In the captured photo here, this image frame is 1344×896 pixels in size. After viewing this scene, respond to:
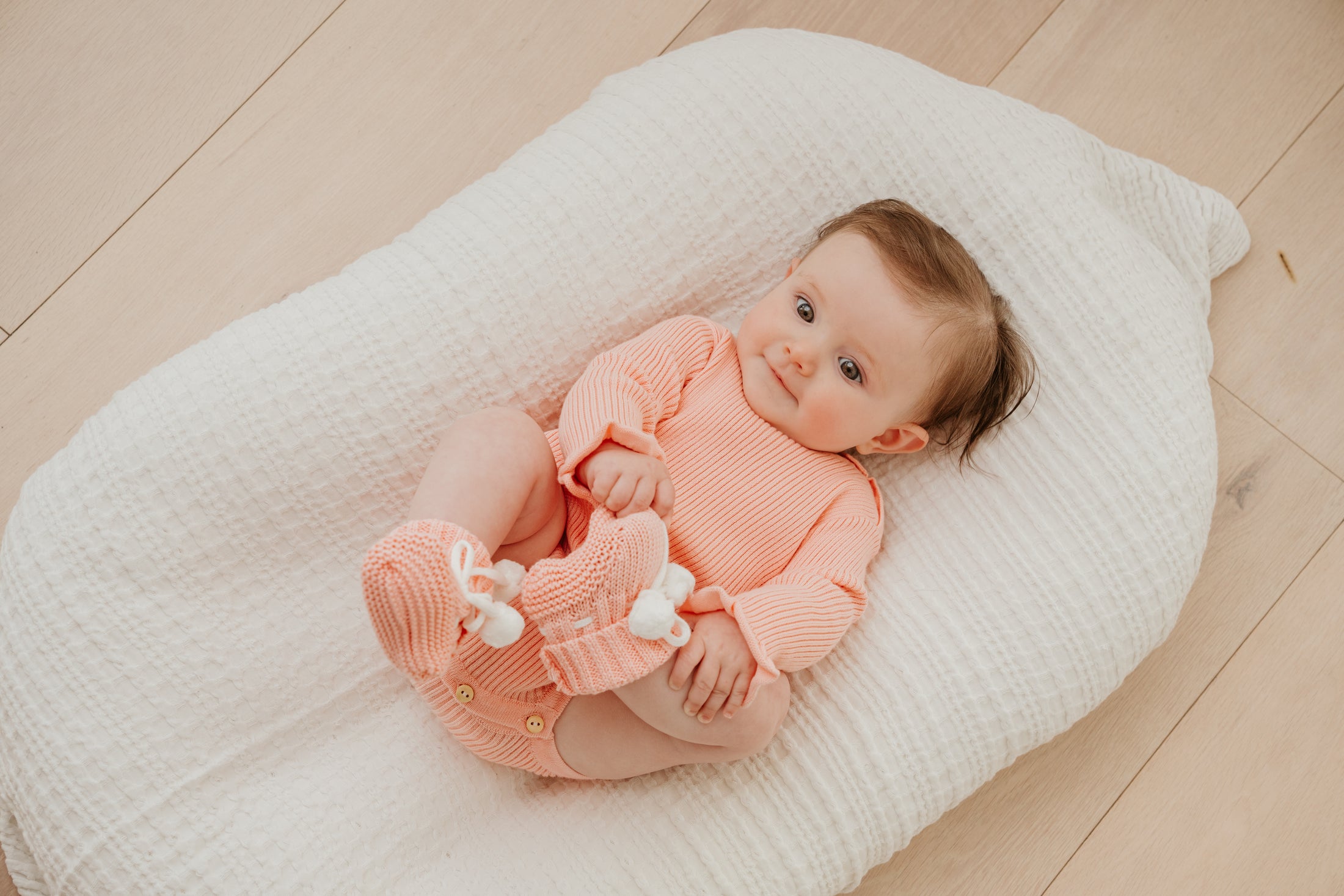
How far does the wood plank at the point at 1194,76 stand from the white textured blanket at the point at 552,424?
0.29 meters

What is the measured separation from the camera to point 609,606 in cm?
85

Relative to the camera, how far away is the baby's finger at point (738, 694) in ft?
3.04

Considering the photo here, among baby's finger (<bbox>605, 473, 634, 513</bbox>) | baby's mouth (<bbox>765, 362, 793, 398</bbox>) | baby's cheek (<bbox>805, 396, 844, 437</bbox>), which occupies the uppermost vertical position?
baby's finger (<bbox>605, 473, 634, 513</bbox>)

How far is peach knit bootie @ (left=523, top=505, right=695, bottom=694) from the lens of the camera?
32.6 inches

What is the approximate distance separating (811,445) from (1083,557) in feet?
1.17

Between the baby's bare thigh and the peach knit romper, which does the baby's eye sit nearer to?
the peach knit romper

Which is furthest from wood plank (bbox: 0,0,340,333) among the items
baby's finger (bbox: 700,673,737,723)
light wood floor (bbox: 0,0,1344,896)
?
baby's finger (bbox: 700,673,737,723)

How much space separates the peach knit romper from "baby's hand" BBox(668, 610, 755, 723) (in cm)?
2

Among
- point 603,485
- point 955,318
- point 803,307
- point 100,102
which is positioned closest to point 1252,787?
point 955,318

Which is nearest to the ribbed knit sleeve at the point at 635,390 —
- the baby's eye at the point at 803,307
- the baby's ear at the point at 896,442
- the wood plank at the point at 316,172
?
the baby's eye at the point at 803,307

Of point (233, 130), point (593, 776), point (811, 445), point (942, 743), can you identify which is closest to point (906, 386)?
point (811, 445)

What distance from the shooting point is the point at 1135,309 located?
1130mm

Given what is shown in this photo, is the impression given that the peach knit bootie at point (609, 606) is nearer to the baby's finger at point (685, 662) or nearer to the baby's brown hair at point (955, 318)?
the baby's finger at point (685, 662)

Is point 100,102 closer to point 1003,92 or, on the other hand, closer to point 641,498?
point 641,498
